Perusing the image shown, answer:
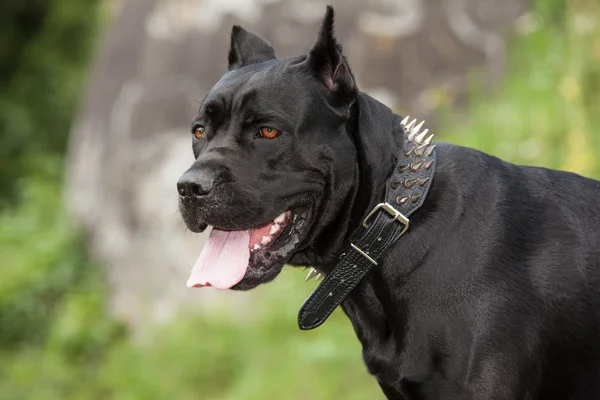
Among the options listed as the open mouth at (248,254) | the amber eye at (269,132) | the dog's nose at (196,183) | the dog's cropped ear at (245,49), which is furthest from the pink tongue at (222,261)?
the dog's cropped ear at (245,49)

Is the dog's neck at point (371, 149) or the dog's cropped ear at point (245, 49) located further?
the dog's cropped ear at point (245, 49)

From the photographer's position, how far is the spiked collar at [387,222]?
3.32 meters

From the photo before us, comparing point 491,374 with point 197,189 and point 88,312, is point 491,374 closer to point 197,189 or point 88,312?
point 197,189

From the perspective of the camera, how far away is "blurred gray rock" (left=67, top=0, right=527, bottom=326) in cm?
750

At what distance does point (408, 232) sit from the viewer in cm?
336

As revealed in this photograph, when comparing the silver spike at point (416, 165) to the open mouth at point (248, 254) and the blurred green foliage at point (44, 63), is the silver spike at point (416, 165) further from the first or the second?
the blurred green foliage at point (44, 63)

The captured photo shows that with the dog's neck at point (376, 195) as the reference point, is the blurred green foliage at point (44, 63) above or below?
Result: above

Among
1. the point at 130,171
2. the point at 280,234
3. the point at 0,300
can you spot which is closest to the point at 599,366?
the point at 280,234

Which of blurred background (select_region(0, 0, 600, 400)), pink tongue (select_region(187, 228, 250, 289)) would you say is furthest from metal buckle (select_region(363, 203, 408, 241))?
blurred background (select_region(0, 0, 600, 400))

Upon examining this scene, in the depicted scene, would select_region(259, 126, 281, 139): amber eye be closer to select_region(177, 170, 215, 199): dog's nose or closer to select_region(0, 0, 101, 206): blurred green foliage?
select_region(177, 170, 215, 199): dog's nose

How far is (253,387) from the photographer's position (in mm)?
6238

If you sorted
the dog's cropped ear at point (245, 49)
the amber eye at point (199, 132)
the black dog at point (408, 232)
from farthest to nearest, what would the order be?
the dog's cropped ear at point (245, 49)
the amber eye at point (199, 132)
the black dog at point (408, 232)

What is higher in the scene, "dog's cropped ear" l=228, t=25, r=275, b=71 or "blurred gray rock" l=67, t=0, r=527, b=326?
"blurred gray rock" l=67, t=0, r=527, b=326

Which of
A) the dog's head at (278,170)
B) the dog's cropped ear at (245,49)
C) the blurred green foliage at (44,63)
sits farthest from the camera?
the blurred green foliage at (44,63)
